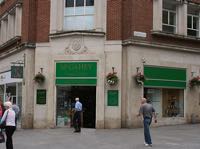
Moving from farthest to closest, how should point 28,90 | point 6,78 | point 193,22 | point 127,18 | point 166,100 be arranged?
1. point 6,78
2. point 193,22
3. point 166,100
4. point 28,90
5. point 127,18

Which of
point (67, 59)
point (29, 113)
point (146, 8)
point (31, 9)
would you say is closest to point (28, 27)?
point (31, 9)

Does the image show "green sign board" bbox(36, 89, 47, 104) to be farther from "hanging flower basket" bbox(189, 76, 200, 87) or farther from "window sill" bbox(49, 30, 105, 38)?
"hanging flower basket" bbox(189, 76, 200, 87)

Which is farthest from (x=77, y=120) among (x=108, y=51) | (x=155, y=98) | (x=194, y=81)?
(x=194, y=81)

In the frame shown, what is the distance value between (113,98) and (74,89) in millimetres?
2689

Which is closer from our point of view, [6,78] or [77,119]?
[77,119]

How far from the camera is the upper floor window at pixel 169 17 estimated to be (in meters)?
25.4

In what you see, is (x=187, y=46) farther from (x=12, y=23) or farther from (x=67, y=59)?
(x=12, y=23)

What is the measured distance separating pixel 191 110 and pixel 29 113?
32.5ft

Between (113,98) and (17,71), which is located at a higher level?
(17,71)

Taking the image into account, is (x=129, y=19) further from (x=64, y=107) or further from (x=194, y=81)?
(x=64, y=107)

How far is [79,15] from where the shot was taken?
80.4 feet

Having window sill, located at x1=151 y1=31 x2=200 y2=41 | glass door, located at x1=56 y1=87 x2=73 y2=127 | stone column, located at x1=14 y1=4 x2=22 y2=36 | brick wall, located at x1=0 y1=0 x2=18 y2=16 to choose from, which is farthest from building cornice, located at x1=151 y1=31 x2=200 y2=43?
brick wall, located at x1=0 y1=0 x2=18 y2=16

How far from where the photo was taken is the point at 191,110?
25.7 metres

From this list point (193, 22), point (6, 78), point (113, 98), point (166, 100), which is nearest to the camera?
point (113, 98)
